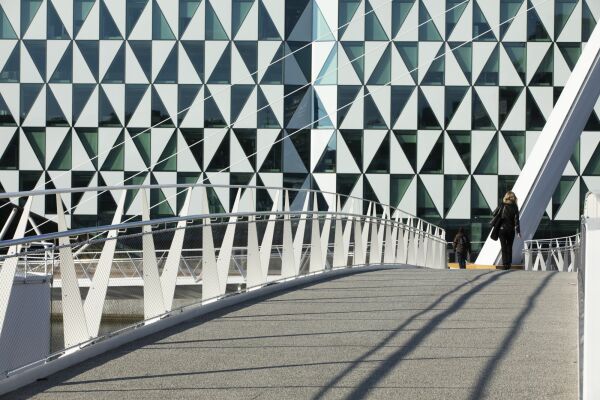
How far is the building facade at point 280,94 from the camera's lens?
4156 centimetres

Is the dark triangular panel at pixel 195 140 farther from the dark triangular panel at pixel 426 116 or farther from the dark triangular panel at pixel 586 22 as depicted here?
the dark triangular panel at pixel 586 22

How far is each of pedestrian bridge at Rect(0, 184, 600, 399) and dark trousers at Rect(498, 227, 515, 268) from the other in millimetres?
7961

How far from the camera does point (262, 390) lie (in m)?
7.32

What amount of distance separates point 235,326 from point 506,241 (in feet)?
41.2

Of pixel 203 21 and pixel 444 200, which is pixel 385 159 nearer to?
pixel 444 200

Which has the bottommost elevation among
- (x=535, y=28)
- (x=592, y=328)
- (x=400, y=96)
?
(x=592, y=328)

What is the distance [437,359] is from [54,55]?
115 ft

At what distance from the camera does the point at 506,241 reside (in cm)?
2202

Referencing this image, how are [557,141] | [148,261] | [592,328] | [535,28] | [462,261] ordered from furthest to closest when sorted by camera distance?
1. [535,28]
2. [462,261]
3. [557,141]
4. [148,261]
5. [592,328]

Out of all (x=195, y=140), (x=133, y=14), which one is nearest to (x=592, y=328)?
(x=195, y=140)

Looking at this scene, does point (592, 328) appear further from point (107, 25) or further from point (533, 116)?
point (107, 25)

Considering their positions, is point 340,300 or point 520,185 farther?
point 520,185

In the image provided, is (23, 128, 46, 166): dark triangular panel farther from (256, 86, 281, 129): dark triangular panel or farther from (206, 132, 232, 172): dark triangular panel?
(256, 86, 281, 129): dark triangular panel

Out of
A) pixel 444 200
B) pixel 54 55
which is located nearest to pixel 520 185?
pixel 444 200
